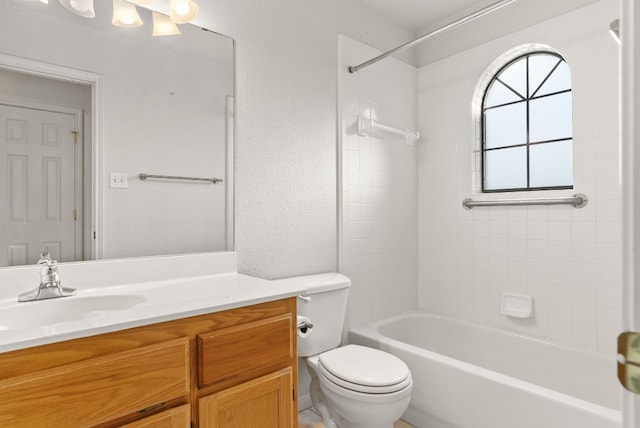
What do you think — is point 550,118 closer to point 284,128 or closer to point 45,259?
point 284,128

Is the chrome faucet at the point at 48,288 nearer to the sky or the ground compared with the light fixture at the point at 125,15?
nearer to the ground

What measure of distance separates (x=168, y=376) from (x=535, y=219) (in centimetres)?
211

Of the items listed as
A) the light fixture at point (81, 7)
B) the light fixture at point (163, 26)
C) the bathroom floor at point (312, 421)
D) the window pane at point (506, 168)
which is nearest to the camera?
the light fixture at point (81, 7)

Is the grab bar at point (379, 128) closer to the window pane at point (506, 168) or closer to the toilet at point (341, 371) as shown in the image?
the window pane at point (506, 168)

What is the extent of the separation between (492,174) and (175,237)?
2.06 metres

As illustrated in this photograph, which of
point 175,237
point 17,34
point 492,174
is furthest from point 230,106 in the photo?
point 492,174

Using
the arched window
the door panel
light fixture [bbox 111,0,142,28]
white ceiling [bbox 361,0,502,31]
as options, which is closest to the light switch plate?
the door panel

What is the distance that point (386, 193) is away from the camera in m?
2.57

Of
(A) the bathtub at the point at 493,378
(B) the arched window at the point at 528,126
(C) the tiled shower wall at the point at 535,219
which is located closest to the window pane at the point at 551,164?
(B) the arched window at the point at 528,126

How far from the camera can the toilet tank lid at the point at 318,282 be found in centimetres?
183

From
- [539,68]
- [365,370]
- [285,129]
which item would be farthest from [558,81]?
[365,370]

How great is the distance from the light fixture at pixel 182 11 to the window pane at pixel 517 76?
1945 mm

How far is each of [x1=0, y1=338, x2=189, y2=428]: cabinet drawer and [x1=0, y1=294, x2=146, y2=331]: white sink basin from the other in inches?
12.6

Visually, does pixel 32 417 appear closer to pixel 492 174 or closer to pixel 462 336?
pixel 462 336
